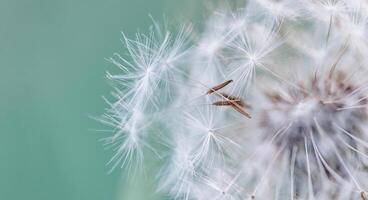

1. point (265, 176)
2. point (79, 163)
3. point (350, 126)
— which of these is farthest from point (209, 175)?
point (79, 163)

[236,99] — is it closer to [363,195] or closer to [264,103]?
[264,103]

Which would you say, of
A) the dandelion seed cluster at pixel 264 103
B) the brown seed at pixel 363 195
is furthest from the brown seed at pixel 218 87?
the brown seed at pixel 363 195

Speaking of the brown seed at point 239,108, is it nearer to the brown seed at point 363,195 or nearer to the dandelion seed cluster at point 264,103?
the dandelion seed cluster at point 264,103

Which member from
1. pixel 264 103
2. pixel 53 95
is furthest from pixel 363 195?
pixel 53 95

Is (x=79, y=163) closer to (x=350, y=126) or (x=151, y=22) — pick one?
(x=151, y=22)

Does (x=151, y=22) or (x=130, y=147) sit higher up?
(x=151, y=22)
